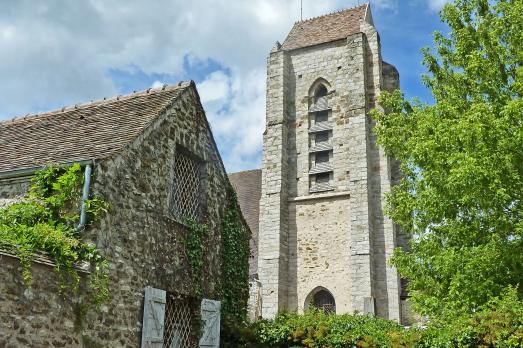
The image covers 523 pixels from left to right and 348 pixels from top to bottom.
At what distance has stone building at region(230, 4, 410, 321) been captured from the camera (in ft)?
74.6

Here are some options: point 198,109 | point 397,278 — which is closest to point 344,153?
point 397,278

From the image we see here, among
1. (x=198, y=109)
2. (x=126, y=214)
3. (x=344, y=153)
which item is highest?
(x=344, y=153)

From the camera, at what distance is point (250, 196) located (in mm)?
27266

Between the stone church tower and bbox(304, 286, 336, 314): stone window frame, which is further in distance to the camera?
bbox(304, 286, 336, 314): stone window frame

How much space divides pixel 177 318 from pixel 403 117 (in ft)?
20.7

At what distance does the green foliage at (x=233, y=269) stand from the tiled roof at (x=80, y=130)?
8.65ft

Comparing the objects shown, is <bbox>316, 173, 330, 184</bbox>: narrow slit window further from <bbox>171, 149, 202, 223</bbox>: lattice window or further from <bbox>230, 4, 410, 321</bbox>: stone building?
<bbox>171, 149, 202, 223</bbox>: lattice window

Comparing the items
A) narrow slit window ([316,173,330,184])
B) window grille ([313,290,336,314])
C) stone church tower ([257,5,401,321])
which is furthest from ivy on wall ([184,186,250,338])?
narrow slit window ([316,173,330,184])

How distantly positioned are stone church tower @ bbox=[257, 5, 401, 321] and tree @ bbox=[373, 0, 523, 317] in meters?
10.9

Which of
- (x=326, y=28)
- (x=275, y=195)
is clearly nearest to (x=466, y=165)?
(x=275, y=195)

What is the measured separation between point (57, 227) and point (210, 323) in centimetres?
370

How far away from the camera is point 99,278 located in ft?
26.1

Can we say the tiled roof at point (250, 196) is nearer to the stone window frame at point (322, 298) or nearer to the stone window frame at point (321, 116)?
the stone window frame at point (322, 298)

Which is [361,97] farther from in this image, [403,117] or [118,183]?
[118,183]
